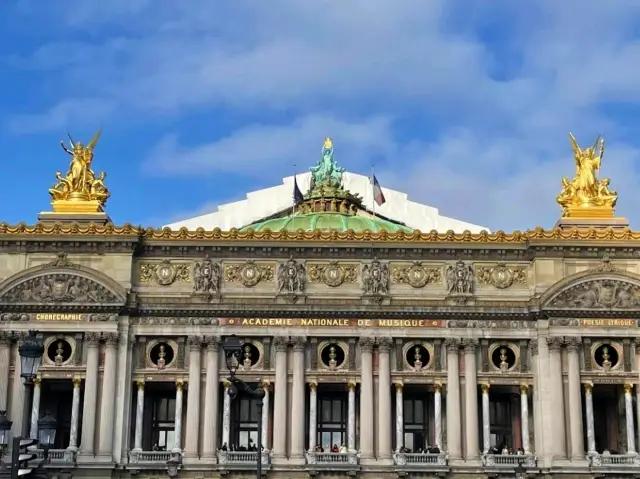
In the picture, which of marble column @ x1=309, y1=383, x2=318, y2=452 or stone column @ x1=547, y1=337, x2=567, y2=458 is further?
marble column @ x1=309, y1=383, x2=318, y2=452

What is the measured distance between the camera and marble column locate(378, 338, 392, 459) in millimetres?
50438

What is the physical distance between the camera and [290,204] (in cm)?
8244

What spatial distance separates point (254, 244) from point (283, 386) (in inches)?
289

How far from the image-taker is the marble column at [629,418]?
50156mm

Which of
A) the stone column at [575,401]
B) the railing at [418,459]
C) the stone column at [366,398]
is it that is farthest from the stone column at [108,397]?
the stone column at [575,401]

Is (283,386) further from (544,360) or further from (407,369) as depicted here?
(544,360)

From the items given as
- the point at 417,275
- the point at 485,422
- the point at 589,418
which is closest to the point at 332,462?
the point at 485,422

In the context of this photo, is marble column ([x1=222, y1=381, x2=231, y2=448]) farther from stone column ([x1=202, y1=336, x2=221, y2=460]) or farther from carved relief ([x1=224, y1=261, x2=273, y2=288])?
carved relief ([x1=224, y1=261, x2=273, y2=288])

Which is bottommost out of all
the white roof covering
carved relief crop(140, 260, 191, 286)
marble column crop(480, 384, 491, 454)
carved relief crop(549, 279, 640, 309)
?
marble column crop(480, 384, 491, 454)

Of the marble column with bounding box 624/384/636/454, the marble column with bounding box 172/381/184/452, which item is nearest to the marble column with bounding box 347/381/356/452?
the marble column with bounding box 172/381/184/452

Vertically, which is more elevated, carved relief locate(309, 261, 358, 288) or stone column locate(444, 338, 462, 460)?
carved relief locate(309, 261, 358, 288)

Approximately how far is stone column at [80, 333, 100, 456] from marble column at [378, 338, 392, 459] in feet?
44.9

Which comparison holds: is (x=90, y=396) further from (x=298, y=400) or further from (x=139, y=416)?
(x=298, y=400)

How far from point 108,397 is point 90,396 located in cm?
85
